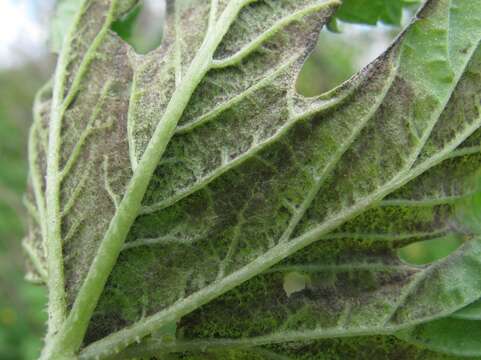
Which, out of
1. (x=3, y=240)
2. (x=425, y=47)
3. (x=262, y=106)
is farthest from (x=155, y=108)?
(x=3, y=240)

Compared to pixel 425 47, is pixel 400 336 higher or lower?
lower

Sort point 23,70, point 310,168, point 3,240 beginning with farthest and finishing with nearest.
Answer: point 23,70 → point 3,240 → point 310,168

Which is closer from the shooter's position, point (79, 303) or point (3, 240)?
point (79, 303)

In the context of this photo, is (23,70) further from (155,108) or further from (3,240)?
(155,108)

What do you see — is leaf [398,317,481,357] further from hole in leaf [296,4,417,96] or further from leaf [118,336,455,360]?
hole in leaf [296,4,417,96]

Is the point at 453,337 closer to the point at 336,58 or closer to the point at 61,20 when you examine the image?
the point at 61,20

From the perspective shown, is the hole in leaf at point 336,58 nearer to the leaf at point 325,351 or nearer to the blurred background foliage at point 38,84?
the blurred background foliage at point 38,84

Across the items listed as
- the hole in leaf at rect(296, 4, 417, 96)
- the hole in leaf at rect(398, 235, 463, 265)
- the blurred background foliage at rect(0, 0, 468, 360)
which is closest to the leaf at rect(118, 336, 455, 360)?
the blurred background foliage at rect(0, 0, 468, 360)

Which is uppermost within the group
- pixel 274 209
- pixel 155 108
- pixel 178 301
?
pixel 155 108
